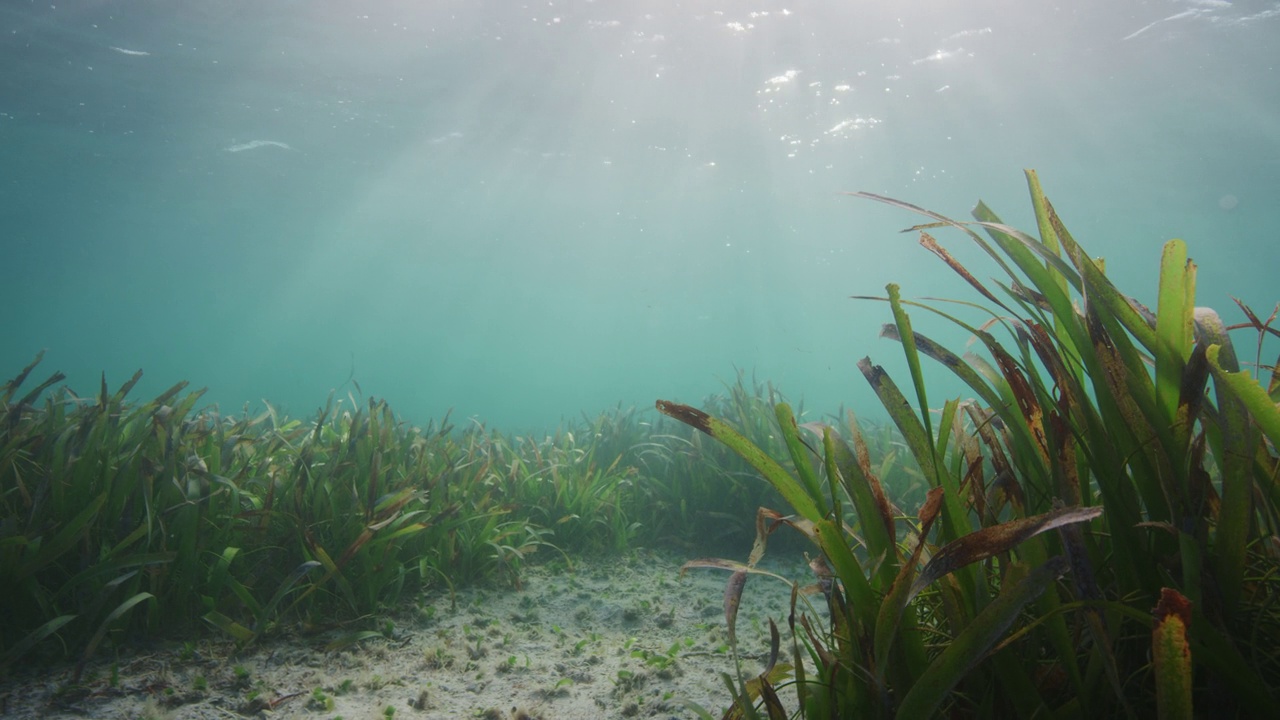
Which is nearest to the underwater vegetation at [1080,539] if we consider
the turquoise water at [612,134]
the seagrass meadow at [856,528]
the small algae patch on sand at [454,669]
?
the seagrass meadow at [856,528]

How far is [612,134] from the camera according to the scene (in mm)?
21828

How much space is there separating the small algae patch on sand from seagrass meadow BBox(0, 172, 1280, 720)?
0.05 metres

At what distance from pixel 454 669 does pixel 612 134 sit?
70.7 feet

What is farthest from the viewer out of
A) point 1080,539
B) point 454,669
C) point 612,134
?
point 612,134

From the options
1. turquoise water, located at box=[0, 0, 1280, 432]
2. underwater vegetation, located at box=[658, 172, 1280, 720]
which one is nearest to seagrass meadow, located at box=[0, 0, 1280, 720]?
underwater vegetation, located at box=[658, 172, 1280, 720]

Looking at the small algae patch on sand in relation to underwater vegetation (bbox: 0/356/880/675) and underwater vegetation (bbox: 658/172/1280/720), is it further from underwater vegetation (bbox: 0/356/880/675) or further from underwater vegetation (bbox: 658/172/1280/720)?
underwater vegetation (bbox: 658/172/1280/720)

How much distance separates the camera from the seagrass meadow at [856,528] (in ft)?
3.59

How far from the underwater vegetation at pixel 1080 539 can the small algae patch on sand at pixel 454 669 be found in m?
1.41

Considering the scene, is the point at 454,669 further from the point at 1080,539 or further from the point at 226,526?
the point at 1080,539

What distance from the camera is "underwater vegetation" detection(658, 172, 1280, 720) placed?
1.04 meters

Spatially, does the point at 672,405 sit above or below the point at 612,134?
below

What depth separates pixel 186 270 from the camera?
48812mm

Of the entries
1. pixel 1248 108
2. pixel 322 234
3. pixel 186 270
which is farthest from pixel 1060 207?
pixel 186 270

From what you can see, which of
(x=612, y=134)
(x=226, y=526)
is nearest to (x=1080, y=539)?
(x=226, y=526)
